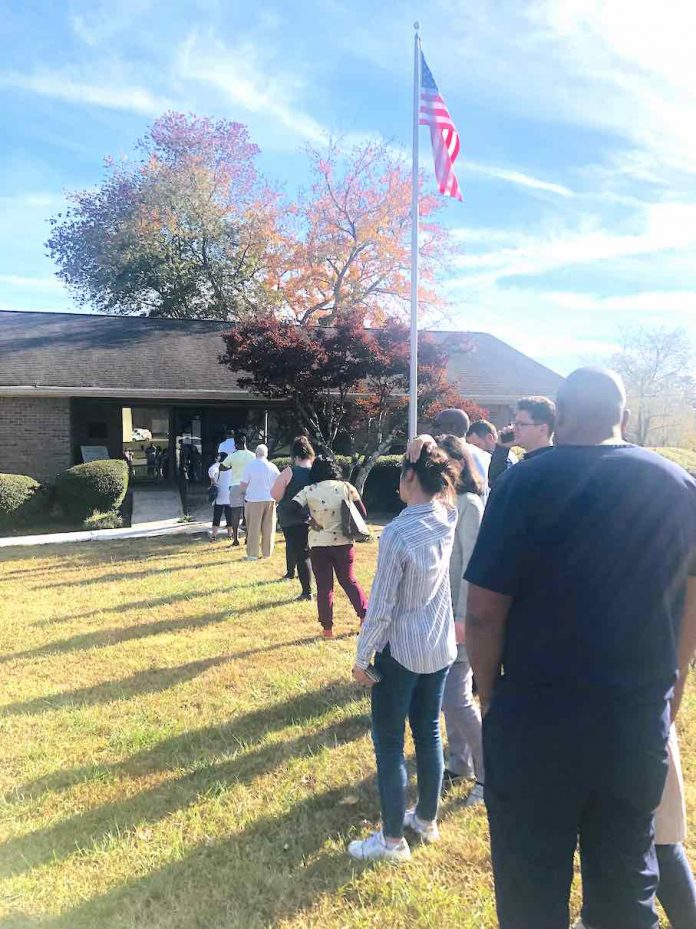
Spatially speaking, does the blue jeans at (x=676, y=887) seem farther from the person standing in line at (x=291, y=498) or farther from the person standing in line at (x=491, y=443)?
the person standing in line at (x=291, y=498)

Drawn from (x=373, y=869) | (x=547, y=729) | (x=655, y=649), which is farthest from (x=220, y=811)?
(x=655, y=649)

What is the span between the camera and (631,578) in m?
1.60

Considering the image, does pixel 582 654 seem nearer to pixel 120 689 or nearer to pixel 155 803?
pixel 155 803

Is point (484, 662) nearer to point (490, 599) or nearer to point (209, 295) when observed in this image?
point (490, 599)

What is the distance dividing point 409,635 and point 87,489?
1173 centimetres

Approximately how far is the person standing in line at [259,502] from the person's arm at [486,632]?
6.89 meters

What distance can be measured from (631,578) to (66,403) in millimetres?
15515

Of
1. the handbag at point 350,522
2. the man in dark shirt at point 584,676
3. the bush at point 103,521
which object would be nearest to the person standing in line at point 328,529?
the handbag at point 350,522

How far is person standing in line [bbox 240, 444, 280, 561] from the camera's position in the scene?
877cm

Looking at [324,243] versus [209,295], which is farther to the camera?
[209,295]

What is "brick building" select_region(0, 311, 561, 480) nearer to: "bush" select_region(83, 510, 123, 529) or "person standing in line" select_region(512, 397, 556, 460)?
"bush" select_region(83, 510, 123, 529)

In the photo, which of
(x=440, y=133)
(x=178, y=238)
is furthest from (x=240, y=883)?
(x=178, y=238)

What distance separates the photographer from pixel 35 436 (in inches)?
582

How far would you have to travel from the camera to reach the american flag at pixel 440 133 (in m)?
9.65
